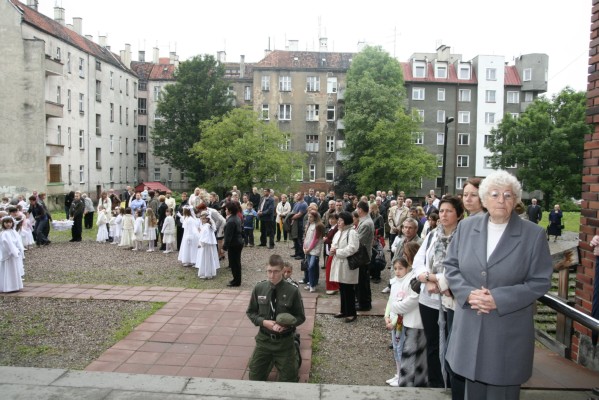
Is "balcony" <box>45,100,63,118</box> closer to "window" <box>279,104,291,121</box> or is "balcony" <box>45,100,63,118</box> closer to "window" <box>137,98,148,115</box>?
"window" <box>137,98,148,115</box>

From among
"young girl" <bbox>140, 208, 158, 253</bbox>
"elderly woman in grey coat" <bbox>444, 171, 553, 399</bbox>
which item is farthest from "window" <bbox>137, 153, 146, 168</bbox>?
"elderly woman in grey coat" <bbox>444, 171, 553, 399</bbox>

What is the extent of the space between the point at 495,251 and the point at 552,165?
155 ft

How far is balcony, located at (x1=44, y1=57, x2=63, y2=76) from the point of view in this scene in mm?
38156

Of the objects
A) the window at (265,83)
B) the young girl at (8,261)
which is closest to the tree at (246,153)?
the window at (265,83)

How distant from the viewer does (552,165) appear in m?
45.1

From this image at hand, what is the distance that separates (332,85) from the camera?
55.0 m

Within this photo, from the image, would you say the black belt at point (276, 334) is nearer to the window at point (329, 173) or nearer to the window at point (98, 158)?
the window at point (98, 158)

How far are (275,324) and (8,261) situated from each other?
780 centimetres

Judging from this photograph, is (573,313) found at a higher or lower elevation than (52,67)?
lower

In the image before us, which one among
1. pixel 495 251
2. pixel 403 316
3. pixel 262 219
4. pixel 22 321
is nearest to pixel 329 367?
pixel 403 316

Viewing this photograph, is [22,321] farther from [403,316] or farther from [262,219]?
[262,219]

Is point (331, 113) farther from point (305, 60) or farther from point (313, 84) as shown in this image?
point (305, 60)

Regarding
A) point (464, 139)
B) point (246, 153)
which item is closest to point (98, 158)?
point (246, 153)

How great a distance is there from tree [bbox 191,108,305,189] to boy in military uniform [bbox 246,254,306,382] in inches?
1404
